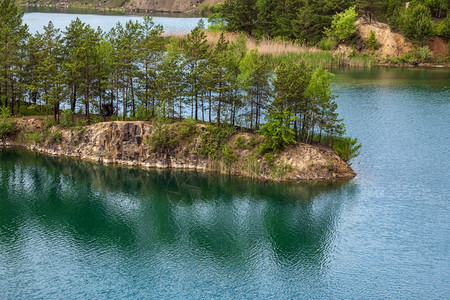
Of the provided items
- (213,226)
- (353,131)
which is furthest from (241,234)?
(353,131)

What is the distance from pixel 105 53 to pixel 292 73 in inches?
936

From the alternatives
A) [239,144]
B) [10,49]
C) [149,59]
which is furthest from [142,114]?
[10,49]

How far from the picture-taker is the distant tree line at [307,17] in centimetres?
11075

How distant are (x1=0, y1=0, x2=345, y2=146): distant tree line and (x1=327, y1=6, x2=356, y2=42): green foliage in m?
52.5

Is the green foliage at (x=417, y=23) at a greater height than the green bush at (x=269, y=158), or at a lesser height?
greater

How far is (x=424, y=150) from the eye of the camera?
191ft

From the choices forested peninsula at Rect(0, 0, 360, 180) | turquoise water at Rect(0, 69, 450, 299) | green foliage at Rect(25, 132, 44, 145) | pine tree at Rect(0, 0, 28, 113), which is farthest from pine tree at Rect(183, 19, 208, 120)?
pine tree at Rect(0, 0, 28, 113)

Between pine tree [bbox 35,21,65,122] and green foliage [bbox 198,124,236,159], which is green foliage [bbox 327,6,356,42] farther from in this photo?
pine tree [bbox 35,21,65,122]

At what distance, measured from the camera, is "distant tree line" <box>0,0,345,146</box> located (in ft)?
174

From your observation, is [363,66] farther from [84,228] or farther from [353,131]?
[84,228]

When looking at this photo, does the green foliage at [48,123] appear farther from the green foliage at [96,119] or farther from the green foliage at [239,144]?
the green foliage at [239,144]

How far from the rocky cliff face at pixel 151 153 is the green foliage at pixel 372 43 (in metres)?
67.8

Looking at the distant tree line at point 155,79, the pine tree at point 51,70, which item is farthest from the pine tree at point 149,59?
the pine tree at point 51,70

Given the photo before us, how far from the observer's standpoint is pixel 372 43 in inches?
4424
